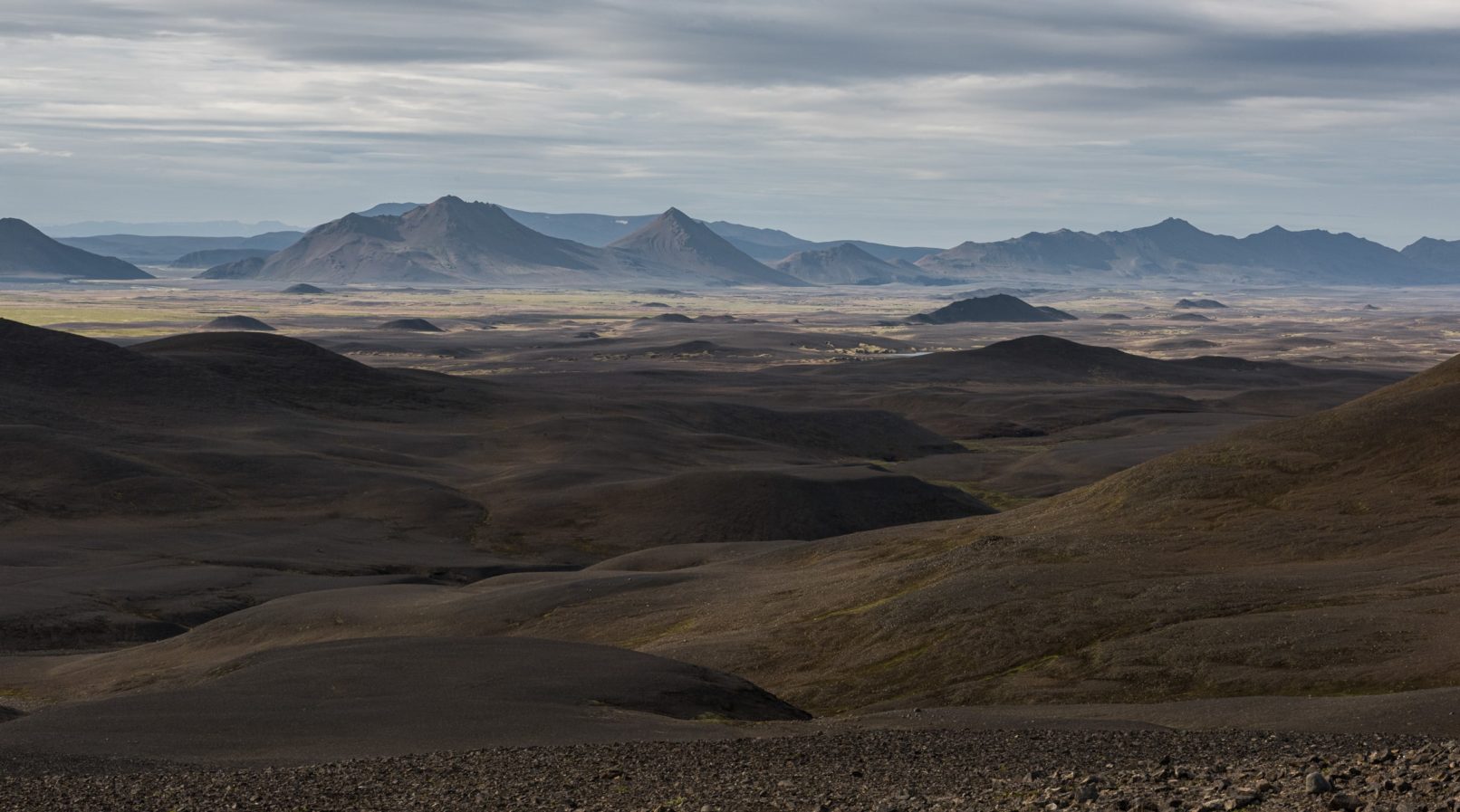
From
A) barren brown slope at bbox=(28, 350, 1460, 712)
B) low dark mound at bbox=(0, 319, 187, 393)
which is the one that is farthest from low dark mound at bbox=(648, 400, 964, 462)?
barren brown slope at bbox=(28, 350, 1460, 712)

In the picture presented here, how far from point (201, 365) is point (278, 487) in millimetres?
41512

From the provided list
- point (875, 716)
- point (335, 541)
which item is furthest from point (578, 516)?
point (875, 716)

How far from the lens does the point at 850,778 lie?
25734 mm

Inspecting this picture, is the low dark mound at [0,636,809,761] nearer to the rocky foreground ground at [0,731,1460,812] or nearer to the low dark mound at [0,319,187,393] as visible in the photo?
the rocky foreground ground at [0,731,1460,812]

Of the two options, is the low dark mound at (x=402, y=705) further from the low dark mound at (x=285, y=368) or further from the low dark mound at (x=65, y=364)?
the low dark mound at (x=285, y=368)

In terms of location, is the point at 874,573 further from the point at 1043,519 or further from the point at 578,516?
the point at 578,516

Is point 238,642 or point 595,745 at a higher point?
point 595,745

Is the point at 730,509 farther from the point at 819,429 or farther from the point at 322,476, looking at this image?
the point at 819,429

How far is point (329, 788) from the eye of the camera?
83.6 feet

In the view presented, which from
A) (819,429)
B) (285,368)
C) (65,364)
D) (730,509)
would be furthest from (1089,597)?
(285,368)

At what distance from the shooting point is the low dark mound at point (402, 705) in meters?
30.4

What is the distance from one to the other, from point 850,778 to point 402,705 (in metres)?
13.1

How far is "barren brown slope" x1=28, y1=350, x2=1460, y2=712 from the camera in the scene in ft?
134

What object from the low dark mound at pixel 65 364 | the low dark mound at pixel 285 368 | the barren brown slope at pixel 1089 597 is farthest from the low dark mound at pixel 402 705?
the low dark mound at pixel 285 368
